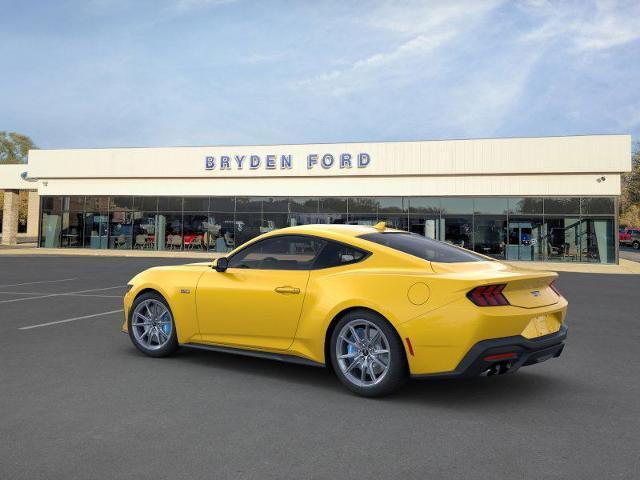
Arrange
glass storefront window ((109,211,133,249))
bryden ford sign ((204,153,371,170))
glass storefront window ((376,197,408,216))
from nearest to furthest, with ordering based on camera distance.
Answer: glass storefront window ((376,197,408,216)), bryden ford sign ((204,153,371,170)), glass storefront window ((109,211,133,249))

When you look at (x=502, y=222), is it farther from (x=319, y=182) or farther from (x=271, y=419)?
(x=271, y=419)

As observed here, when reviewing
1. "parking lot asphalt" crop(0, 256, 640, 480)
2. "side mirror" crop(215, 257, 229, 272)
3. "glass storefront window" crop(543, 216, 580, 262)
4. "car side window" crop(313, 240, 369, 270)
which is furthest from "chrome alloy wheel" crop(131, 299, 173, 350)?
"glass storefront window" crop(543, 216, 580, 262)

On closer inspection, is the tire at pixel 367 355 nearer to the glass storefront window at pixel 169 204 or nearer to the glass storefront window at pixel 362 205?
the glass storefront window at pixel 362 205

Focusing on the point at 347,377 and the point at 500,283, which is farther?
the point at 347,377

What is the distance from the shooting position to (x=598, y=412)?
4.32 meters

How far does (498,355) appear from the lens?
→ 13.7ft

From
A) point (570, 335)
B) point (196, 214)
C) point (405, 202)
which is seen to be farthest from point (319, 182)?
point (570, 335)

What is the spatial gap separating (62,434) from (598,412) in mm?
3902

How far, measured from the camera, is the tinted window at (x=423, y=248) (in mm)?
4922

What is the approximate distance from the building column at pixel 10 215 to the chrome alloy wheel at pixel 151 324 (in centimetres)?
4308

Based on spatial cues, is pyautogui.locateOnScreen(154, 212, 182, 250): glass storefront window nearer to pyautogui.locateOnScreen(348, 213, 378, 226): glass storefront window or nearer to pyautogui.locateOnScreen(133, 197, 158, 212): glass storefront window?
pyautogui.locateOnScreen(133, 197, 158, 212): glass storefront window

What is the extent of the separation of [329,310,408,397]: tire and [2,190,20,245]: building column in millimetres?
45562

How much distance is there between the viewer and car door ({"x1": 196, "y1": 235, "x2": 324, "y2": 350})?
5.07 meters

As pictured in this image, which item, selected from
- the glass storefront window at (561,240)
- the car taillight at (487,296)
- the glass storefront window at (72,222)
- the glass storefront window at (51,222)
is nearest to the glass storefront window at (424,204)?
the glass storefront window at (561,240)
